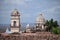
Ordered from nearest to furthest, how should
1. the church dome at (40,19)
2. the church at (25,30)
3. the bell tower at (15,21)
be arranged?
the church at (25,30)
the bell tower at (15,21)
the church dome at (40,19)

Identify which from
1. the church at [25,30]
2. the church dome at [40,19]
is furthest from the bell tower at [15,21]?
the church dome at [40,19]

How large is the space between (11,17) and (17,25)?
3.06 feet

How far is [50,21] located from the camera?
2588 centimetres

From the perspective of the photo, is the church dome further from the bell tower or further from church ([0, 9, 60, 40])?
the bell tower

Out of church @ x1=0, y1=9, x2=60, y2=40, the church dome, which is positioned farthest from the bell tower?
the church dome

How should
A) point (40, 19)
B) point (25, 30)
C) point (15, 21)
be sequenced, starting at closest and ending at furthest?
point (25, 30), point (15, 21), point (40, 19)

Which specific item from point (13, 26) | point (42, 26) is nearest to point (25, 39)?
point (13, 26)

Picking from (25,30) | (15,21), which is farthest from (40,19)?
(25,30)

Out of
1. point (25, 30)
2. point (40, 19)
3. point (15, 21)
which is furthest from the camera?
point (40, 19)

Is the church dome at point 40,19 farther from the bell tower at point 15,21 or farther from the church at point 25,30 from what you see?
the bell tower at point 15,21

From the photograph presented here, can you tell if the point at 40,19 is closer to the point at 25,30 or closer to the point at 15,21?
the point at 15,21

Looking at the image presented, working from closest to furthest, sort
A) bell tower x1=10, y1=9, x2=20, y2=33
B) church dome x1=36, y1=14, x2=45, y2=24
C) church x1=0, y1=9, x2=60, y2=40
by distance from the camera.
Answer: church x1=0, y1=9, x2=60, y2=40
bell tower x1=10, y1=9, x2=20, y2=33
church dome x1=36, y1=14, x2=45, y2=24

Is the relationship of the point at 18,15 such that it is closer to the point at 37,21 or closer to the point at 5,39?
the point at 37,21

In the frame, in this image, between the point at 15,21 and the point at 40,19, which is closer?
the point at 15,21
